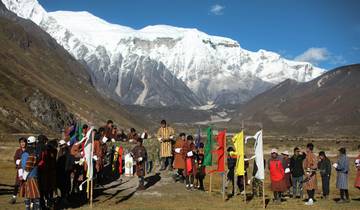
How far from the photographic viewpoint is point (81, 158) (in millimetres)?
22984

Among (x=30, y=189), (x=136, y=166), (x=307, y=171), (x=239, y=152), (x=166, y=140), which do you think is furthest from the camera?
(x=166, y=140)

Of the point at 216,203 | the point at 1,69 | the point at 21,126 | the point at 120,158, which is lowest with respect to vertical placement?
the point at 216,203

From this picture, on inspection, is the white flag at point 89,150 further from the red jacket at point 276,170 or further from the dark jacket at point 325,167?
the dark jacket at point 325,167

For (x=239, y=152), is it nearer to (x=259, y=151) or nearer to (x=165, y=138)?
(x=259, y=151)

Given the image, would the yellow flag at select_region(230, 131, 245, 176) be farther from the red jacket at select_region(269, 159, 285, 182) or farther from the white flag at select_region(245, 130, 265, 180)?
the red jacket at select_region(269, 159, 285, 182)

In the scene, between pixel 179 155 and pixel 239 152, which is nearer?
pixel 239 152

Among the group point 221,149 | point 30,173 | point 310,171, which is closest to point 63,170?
point 30,173

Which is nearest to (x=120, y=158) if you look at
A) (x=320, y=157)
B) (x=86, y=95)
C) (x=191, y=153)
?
(x=191, y=153)

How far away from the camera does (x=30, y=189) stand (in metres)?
18.3

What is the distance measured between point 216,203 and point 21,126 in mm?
71183

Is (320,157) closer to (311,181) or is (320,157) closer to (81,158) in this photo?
(311,181)

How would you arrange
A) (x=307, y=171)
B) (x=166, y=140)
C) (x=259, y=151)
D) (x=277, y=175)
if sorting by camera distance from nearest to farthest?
(x=259, y=151), (x=277, y=175), (x=307, y=171), (x=166, y=140)

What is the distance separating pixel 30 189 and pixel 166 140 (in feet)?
39.9

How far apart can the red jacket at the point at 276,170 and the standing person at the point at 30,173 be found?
35.5 ft
